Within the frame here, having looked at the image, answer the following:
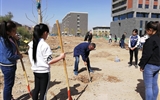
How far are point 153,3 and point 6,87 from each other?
166 feet

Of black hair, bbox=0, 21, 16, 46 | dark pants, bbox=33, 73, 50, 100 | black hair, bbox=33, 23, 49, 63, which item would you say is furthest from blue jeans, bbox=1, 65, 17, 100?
black hair, bbox=33, 23, 49, 63

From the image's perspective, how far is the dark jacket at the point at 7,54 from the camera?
2643 mm

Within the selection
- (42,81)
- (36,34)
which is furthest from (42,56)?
(42,81)

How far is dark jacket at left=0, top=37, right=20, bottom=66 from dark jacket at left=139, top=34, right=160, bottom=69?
2360 millimetres

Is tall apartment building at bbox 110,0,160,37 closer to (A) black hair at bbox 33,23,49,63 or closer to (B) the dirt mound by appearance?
(B) the dirt mound

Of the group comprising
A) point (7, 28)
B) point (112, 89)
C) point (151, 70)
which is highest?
point (7, 28)

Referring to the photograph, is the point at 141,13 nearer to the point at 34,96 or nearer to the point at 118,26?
the point at 118,26

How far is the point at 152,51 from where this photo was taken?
8.52 feet

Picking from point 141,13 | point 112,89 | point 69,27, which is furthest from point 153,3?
point 69,27

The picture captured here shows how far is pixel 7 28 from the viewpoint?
2.64 m

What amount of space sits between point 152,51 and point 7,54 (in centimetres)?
258

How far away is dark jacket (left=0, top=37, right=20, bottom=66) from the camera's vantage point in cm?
264

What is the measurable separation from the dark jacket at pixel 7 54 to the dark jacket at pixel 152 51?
2.36m

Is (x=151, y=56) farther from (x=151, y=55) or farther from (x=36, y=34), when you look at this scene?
(x=36, y=34)
